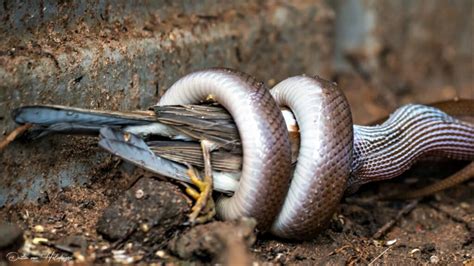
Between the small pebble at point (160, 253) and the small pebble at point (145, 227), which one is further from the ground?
the small pebble at point (145, 227)

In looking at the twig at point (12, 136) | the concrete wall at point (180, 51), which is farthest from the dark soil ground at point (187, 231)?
the twig at point (12, 136)

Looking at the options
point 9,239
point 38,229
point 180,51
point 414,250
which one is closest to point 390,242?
point 414,250

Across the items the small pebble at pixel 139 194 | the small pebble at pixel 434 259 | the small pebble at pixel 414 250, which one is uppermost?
the small pebble at pixel 139 194

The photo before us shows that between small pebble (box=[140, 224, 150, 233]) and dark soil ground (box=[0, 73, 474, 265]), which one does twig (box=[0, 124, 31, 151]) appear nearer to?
dark soil ground (box=[0, 73, 474, 265])

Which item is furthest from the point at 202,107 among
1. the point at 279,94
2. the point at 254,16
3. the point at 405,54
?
the point at 405,54

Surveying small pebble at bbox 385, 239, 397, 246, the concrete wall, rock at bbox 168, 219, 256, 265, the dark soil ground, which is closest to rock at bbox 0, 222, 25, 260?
the dark soil ground

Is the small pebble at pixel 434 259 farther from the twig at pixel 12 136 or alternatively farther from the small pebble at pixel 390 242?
the twig at pixel 12 136

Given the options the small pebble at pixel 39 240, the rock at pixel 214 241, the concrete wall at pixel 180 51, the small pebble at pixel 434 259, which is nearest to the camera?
the rock at pixel 214 241
